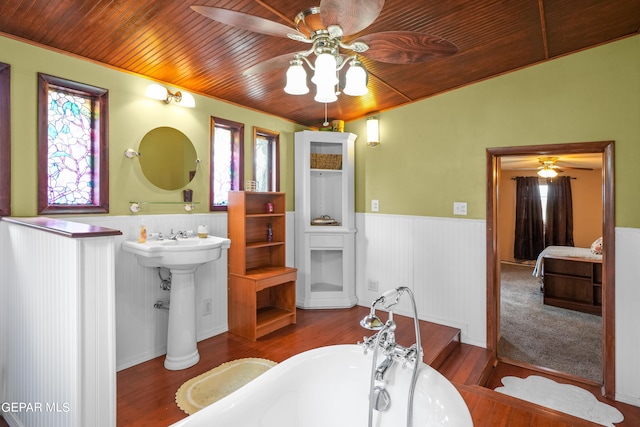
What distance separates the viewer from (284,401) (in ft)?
5.37

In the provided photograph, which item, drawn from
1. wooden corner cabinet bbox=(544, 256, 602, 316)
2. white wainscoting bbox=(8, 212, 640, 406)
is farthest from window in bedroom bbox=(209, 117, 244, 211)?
wooden corner cabinet bbox=(544, 256, 602, 316)

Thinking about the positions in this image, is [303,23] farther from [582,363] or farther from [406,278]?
[582,363]

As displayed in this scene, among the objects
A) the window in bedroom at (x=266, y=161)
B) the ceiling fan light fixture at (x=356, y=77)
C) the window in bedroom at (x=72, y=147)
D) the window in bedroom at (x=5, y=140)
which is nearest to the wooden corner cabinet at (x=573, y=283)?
the window in bedroom at (x=266, y=161)

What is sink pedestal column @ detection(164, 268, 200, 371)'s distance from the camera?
8.53ft

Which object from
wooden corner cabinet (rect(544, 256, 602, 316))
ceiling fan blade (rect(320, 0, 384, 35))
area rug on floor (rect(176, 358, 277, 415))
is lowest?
area rug on floor (rect(176, 358, 277, 415))

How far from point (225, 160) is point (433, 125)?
7.11 ft

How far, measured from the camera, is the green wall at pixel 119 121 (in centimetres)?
209

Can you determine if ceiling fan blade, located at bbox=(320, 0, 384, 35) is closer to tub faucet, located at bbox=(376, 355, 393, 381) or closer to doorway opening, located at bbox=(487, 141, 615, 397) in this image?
tub faucet, located at bbox=(376, 355, 393, 381)

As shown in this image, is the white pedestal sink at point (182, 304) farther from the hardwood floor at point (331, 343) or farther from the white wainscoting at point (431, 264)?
the white wainscoting at point (431, 264)

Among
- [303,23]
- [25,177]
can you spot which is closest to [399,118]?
[303,23]

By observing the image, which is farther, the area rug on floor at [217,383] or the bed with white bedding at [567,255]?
the bed with white bedding at [567,255]

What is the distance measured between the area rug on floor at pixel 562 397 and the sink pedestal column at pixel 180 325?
8.21ft

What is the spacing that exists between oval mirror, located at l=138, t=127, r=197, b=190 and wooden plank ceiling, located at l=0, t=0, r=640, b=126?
1.49ft

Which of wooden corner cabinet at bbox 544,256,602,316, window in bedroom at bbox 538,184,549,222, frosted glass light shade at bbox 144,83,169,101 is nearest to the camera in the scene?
frosted glass light shade at bbox 144,83,169,101
